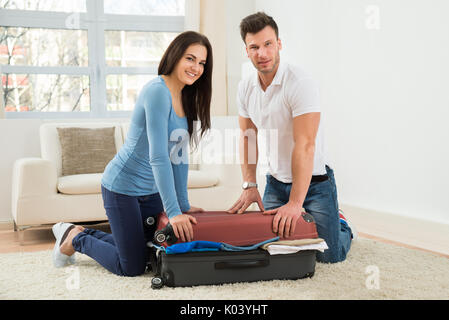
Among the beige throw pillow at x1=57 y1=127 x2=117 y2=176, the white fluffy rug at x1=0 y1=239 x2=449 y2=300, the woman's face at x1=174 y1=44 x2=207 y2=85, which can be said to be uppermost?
the woman's face at x1=174 y1=44 x2=207 y2=85

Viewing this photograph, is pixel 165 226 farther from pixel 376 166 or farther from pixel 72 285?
pixel 376 166

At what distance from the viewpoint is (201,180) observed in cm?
318

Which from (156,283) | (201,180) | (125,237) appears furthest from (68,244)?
(201,180)

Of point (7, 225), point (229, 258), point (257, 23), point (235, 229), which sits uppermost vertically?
point (257, 23)

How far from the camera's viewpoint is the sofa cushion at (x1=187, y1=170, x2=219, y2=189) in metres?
3.16

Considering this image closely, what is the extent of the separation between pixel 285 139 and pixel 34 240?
1.84 metres

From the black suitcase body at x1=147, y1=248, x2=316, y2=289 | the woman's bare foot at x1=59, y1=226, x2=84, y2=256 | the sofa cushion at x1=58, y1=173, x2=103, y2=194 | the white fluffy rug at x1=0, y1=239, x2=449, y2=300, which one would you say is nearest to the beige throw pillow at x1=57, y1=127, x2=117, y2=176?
the sofa cushion at x1=58, y1=173, x2=103, y2=194

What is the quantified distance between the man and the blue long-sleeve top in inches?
13.2

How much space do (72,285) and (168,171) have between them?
0.65 m

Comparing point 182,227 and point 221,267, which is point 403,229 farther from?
point 182,227

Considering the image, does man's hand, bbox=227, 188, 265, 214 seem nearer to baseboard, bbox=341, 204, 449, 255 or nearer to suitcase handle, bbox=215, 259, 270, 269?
suitcase handle, bbox=215, 259, 270, 269

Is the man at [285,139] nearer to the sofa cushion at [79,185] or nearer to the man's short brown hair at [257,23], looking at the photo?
the man's short brown hair at [257,23]

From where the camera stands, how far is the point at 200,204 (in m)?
3.19
